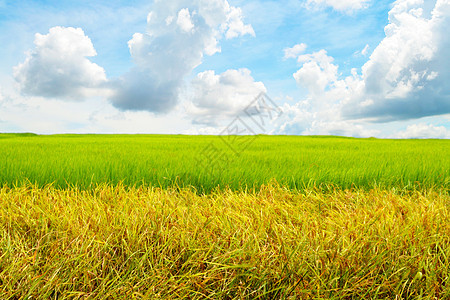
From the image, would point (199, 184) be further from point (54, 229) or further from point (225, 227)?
point (54, 229)

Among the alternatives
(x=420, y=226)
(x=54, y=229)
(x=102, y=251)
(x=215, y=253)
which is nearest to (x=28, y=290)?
(x=102, y=251)

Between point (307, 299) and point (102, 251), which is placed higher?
point (102, 251)

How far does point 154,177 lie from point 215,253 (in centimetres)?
195

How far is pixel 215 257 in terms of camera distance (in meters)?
1.66

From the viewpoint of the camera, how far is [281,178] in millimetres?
3422

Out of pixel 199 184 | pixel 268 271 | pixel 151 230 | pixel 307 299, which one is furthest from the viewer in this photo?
pixel 199 184

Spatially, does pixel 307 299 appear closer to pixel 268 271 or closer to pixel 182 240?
pixel 268 271

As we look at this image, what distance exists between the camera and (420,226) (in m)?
2.04

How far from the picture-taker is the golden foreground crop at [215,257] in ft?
4.86

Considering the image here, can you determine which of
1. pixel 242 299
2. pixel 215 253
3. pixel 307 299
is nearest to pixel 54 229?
pixel 215 253

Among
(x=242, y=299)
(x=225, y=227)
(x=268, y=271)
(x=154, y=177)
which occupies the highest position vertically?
(x=154, y=177)

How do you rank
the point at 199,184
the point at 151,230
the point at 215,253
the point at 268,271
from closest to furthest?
the point at 268,271 < the point at 215,253 < the point at 151,230 < the point at 199,184

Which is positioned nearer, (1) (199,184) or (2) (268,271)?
(2) (268,271)

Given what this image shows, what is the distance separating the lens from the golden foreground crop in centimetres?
148
